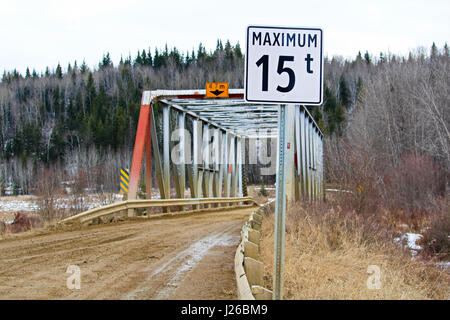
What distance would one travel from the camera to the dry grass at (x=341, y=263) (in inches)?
214

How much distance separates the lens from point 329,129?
246ft

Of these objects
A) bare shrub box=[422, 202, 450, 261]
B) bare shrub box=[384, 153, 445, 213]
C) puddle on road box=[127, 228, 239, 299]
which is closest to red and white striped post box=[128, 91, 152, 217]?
puddle on road box=[127, 228, 239, 299]

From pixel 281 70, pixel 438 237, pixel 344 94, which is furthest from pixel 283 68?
pixel 344 94

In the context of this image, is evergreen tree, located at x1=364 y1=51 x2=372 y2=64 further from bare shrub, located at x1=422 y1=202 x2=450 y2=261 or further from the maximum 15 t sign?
the maximum 15 t sign

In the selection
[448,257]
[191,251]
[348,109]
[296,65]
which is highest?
[348,109]

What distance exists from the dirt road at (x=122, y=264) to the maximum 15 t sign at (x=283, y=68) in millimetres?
2463

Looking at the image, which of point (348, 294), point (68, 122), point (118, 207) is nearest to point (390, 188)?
point (118, 207)

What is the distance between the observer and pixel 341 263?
7367mm

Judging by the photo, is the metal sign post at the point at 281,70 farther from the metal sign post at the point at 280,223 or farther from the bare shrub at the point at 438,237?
the bare shrub at the point at 438,237

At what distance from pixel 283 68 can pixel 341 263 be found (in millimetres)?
4269

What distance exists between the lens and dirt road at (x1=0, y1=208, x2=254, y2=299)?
549 centimetres

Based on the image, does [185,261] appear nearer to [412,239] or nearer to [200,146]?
[412,239]
